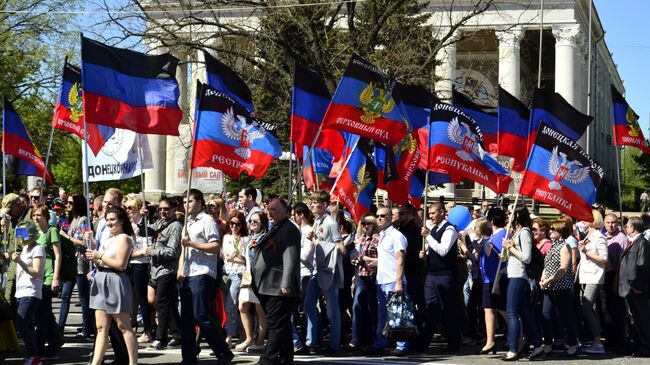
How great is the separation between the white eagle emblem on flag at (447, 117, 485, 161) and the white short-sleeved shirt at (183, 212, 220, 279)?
418 cm

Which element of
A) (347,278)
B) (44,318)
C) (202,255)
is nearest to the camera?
(202,255)

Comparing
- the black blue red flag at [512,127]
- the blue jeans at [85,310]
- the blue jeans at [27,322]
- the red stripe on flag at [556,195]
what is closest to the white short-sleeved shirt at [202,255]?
the blue jeans at [27,322]

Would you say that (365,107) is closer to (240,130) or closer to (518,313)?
(240,130)

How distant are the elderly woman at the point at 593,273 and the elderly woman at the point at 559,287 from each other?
0.37 metres

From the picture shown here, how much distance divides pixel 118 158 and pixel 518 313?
5.20 metres

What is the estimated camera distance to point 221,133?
1269 centimetres

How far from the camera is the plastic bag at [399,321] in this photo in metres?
12.6

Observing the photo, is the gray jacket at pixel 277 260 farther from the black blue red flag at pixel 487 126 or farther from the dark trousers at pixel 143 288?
the black blue red flag at pixel 487 126

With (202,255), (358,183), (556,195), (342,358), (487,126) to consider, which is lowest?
(342,358)

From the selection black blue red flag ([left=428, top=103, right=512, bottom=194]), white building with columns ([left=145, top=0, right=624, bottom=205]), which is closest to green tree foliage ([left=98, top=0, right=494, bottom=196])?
black blue red flag ([left=428, top=103, right=512, bottom=194])

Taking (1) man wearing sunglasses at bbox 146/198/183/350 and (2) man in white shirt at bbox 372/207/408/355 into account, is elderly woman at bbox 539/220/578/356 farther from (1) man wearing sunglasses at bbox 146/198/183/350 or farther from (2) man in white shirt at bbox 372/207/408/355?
(1) man wearing sunglasses at bbox 146/198/183/350

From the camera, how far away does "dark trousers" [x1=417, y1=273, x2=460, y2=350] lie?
13.1 m

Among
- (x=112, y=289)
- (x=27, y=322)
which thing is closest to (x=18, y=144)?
(x=27, y=322)

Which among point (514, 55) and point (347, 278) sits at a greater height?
point (514, 55)
